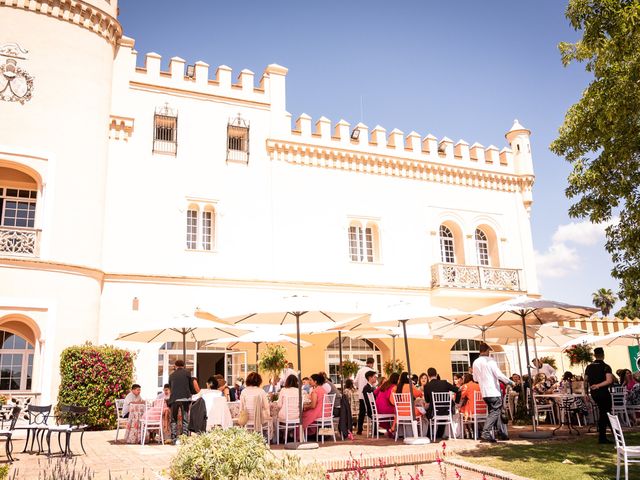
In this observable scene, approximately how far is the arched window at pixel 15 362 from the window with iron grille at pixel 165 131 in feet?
22.7

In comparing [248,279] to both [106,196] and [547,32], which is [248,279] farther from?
[547,32]

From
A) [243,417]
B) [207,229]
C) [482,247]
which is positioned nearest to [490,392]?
[243,417]

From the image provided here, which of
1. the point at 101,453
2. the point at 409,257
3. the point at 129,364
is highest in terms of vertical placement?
the point at 409,257

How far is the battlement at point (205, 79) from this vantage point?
1903cm

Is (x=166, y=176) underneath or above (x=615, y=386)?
above

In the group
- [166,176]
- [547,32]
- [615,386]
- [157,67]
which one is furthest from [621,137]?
[157,67]

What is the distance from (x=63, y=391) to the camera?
559 inches

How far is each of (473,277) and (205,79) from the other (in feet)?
40.1

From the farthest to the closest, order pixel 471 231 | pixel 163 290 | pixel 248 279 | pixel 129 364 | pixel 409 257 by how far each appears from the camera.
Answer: pixel 471 231 < pixel 409 257 < pixel 248 279 < pixel 163 290 < pixel 129 364

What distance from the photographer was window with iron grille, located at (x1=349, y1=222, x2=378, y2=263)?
21234 mm

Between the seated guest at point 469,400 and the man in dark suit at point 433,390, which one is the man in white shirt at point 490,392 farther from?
the man in dark suit at point 433,390

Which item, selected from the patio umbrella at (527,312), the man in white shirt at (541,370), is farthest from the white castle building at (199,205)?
the man in white shirt at (541,370)

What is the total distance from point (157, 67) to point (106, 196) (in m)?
4.89

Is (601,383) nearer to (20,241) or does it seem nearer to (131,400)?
(131,400)
